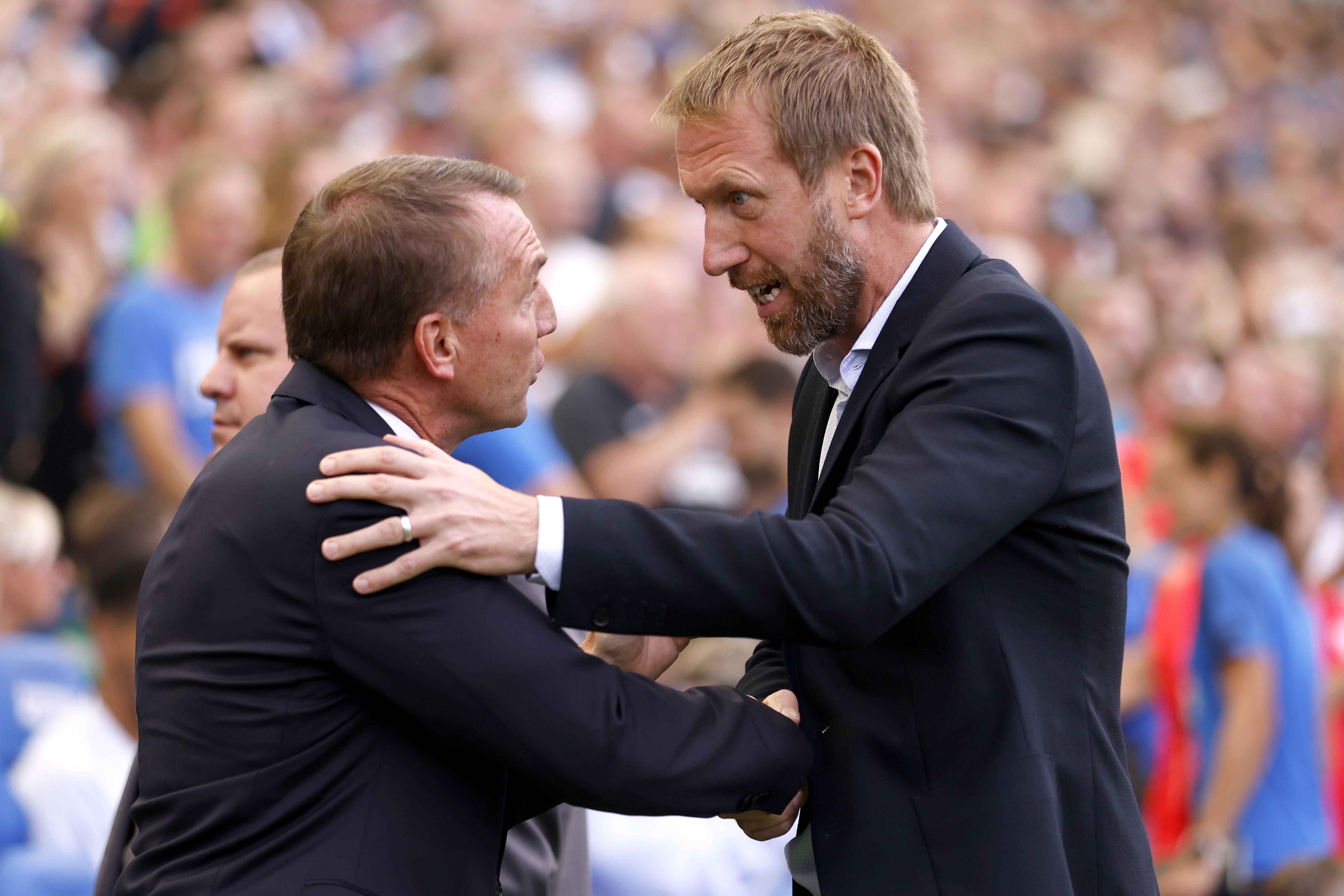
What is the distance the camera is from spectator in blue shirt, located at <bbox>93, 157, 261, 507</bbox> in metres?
4.66

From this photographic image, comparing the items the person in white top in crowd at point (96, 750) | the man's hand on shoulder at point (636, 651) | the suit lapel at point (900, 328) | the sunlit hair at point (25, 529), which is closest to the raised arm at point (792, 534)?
the suit lapel at point (900, 328)

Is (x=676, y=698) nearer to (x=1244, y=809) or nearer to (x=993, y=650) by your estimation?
(x=993, y=650)

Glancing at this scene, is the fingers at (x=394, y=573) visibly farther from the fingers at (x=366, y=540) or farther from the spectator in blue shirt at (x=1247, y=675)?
the spectator in blue shirt at (x=1247, y=675)

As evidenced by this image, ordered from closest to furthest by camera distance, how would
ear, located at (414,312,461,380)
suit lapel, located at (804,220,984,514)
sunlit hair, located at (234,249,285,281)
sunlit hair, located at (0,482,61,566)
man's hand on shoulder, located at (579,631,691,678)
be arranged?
ear, located at (414,312,461,380), suit lapel, located at (804,220,984,514), man's hand on shoulder, located at (579,631,691,678), sunlit hair, located at (234,249,285,281), sunlit hair, located at (0,482,61,566)

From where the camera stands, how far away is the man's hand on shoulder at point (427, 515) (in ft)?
6.09

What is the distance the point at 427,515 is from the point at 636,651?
28.8 inches

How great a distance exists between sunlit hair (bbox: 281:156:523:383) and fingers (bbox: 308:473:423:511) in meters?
0.26

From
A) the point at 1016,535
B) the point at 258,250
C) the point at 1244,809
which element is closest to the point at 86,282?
the point at 258,250

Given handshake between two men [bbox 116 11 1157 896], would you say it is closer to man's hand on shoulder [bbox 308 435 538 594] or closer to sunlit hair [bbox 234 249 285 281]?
man's hand on shoulder [bbox 308 435 538 594]

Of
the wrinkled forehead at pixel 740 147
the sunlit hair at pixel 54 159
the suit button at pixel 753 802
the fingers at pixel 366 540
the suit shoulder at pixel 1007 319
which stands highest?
the sunlit hair at pixel 54 159

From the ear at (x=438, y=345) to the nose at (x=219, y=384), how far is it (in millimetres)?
829

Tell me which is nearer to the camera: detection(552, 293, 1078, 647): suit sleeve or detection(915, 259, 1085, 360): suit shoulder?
detection(552, 293, 1078, 647): suit sleeve

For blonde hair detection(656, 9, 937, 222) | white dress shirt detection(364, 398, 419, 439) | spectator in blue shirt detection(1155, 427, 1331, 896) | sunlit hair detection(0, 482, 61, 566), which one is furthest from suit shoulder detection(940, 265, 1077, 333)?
sunlit hair detection(0, 482, 61, 566)

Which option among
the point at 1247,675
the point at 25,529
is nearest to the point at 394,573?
the point at 25,529
